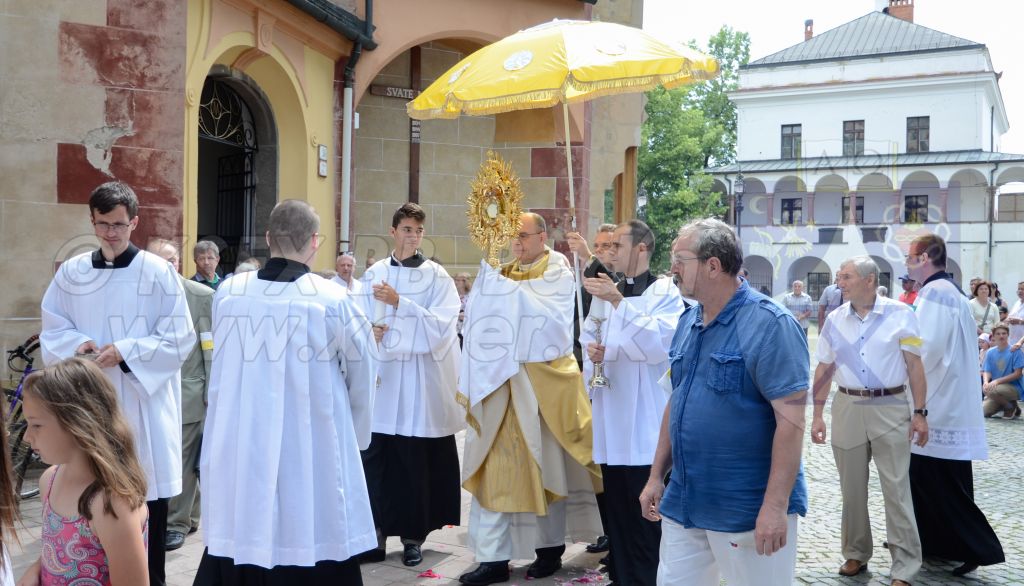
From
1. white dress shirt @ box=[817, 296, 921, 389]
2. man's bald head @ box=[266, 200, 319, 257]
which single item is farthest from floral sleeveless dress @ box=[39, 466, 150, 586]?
white dress shirt @ box=[817, 296, 921, 389]

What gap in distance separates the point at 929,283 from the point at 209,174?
36.8 ft

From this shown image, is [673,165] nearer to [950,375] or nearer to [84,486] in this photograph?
[950,375]

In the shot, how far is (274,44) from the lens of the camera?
1060cm

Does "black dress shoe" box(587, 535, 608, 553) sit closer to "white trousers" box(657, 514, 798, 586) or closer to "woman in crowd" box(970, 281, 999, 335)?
"white trousers" box(657, 514, 798, 586)

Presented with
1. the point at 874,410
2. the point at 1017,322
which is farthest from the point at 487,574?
the point at 1017,322

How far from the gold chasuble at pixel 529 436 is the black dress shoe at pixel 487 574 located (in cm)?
33

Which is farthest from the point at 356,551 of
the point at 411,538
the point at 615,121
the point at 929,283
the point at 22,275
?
the point at 615,121

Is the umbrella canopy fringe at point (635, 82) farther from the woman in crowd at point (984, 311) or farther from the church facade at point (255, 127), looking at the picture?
Answer: the woman in crowd at point (984, 311)

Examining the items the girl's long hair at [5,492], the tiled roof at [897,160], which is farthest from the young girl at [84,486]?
the tiled roof at [897,160]

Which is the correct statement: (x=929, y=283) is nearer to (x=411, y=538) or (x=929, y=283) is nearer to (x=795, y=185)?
(x=411, y=538)

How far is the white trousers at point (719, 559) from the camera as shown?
11.3 ft

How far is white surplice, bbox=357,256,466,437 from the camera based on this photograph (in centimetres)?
627

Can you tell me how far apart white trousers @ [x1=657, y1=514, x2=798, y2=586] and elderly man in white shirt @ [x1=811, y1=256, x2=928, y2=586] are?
2271mm

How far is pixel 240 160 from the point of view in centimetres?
1200
